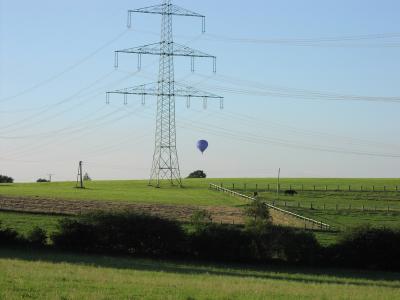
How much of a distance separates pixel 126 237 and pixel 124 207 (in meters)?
11.8

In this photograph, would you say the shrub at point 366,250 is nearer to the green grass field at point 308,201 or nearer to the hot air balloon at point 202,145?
the green grass field at point 308,201

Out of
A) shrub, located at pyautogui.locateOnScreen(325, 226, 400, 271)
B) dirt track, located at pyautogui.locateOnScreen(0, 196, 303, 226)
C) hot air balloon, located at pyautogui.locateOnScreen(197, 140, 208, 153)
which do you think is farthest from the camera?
hot air balloon, located at pyautogui.locateOnScreen(197, 140, 208, 153)

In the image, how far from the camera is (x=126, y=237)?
49.8 m

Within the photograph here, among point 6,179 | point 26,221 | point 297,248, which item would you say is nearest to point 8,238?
point 26,221

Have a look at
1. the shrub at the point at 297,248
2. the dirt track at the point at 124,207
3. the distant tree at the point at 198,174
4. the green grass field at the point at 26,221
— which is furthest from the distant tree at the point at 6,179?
the shrub at the point at 297,248

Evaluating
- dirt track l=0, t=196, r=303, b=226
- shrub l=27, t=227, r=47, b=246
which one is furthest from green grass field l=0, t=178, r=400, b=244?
dirt track l=0, t=196, r=303, b=226

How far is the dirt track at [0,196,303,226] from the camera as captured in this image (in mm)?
65625

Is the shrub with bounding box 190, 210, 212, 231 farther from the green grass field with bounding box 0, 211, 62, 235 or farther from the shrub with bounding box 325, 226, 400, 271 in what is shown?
the green grass field with bounding box 0, 211, 62, 235

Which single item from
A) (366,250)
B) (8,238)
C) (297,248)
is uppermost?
(8,238)

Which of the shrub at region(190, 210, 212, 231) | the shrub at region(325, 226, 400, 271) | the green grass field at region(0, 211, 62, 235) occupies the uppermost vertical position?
the shrub at region(190, 210, 212, 231)

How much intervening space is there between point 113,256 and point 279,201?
42991 mm

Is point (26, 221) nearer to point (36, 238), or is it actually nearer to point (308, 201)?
point (36, 238)

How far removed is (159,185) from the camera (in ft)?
388

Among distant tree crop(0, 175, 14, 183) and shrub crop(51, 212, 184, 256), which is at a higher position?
distant tree crop(0, 175, 14, 183)
